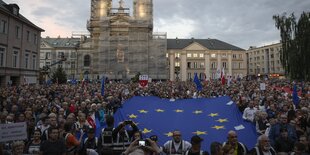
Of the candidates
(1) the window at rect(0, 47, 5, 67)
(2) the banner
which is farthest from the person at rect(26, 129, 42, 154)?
(1) the window at rect(0, 47, 5, 67)

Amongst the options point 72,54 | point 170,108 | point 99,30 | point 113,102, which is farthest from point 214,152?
point 72,54

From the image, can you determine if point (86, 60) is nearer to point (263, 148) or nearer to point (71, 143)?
point (71, 143)

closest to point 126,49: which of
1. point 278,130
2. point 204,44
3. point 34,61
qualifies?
point 34,61

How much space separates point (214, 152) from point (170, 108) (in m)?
7.41

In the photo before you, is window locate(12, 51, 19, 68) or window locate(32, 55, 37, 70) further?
window locate(32, 55, 37, 70)

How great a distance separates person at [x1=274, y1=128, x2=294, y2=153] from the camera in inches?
259

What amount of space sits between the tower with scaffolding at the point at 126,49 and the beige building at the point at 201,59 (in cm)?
1629

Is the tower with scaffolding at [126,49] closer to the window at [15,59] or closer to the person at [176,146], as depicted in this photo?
the window at [15,59]

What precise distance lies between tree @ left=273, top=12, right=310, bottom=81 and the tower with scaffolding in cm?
2934

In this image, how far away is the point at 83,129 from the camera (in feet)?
25.7

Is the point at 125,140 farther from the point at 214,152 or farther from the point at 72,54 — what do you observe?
the point at 72,54

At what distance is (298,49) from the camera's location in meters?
35.9

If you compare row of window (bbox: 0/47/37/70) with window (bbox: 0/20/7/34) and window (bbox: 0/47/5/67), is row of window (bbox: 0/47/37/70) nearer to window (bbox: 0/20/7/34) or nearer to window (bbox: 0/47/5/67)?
window (bbox: 0/47/5/67)

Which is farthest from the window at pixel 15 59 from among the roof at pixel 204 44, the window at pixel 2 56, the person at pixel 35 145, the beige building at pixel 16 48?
the roof at pixel 204 44
